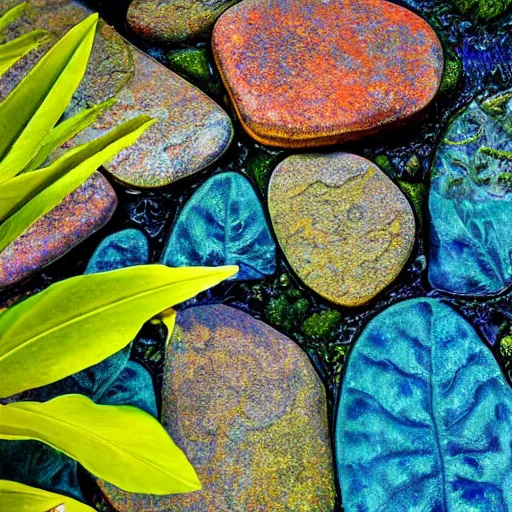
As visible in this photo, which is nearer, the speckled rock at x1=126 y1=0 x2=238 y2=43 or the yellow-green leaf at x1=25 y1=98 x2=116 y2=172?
the yellow-green leaf at x1=25 y1=98 x2=116 y2=172

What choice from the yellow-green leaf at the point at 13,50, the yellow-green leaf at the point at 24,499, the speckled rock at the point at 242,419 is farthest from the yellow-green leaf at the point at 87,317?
the yellow-green leaf at the point at 13,50

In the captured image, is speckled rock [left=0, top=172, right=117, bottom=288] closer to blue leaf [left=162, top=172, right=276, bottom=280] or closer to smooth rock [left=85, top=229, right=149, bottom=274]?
smooth rock [left=85, top=229, right=149, bottom=274]

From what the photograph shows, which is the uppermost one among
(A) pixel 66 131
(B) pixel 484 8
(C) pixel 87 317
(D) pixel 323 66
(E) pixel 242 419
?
(A) pixel 66 131

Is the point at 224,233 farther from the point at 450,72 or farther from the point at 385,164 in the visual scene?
the point at 450,72

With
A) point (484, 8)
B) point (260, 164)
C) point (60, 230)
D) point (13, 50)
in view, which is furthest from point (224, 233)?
point (484, 8)

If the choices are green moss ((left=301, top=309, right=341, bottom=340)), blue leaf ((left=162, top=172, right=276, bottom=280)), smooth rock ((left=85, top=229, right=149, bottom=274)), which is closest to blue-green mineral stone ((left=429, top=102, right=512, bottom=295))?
green moss ((left=301, top=309, right=341, bottom=340))

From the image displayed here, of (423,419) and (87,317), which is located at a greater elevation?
(87,317)

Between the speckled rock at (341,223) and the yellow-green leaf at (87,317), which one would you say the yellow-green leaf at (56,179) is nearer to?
the yellow-green leaf at (87,317)
